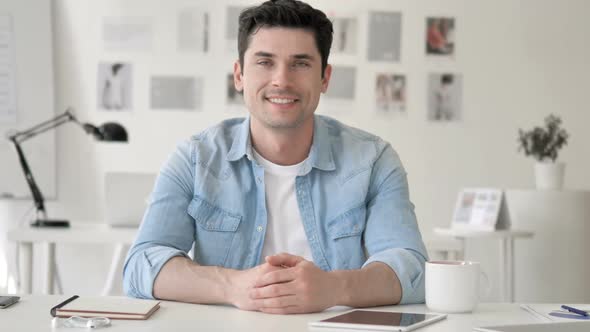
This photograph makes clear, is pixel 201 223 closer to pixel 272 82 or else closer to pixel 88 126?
pixel 272 82

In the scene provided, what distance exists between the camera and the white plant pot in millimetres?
4133

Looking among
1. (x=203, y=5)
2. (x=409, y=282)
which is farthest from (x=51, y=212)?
(x=409, y=282)

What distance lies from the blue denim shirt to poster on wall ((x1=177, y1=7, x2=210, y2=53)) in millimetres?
3005

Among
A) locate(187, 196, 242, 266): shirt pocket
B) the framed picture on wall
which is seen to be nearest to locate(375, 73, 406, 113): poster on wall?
the framed picture on wall

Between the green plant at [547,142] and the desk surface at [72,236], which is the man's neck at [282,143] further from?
the green plant at [547,142]

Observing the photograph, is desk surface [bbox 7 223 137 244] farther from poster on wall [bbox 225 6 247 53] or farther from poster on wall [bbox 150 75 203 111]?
poster on wall [bbox 225 6 247 53]

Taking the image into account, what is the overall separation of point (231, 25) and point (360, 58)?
788 mm

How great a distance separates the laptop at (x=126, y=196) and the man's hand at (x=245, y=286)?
200cm

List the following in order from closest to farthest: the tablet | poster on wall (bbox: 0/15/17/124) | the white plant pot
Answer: the tablet → the white plant pot → poster on wall (bbox: 0/15/17/124)

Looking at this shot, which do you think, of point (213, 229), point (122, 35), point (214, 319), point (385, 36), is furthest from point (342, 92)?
point (214, 319)

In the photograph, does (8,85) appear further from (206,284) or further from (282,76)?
(206,284)

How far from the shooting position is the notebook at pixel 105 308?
127cm

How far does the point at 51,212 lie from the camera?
15.7ft

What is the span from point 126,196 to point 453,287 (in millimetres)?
2345
